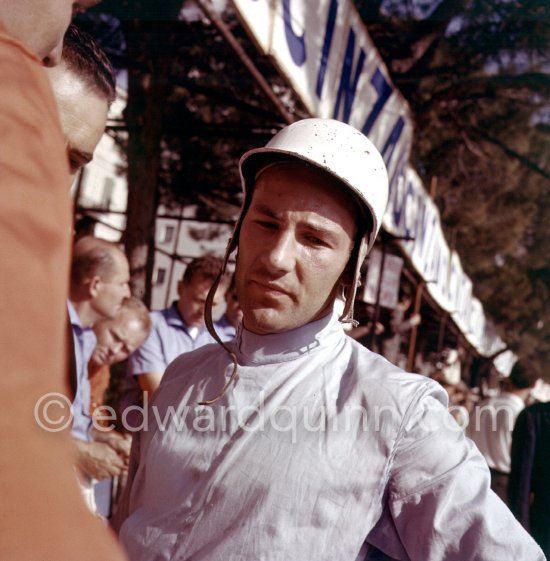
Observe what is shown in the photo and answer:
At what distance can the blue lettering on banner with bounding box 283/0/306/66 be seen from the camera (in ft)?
12.0

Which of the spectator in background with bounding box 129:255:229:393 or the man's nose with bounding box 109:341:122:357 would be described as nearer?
the man's nose with bounding box 109:341:122:357

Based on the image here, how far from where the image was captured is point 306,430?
1.69 metres

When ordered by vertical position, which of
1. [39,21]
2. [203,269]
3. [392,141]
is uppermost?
[39,21]

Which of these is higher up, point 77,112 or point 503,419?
point 77,112

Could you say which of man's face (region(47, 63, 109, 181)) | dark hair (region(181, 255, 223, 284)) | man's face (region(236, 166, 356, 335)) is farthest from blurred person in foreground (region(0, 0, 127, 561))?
dark hair (region(181, 255, 223, 284))

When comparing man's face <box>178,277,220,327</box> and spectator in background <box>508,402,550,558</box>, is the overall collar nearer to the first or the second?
man's face <box>178,277,220,327</box>

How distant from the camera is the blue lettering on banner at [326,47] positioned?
4.21 metres

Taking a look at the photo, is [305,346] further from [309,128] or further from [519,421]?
[519,421]

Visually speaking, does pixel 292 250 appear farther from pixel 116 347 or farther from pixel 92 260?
pixel 116 347

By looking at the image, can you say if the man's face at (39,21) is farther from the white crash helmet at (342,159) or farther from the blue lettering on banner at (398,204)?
the blue lettering on banner at (398,204)

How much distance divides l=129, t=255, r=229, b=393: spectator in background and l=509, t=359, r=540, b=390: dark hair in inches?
132
